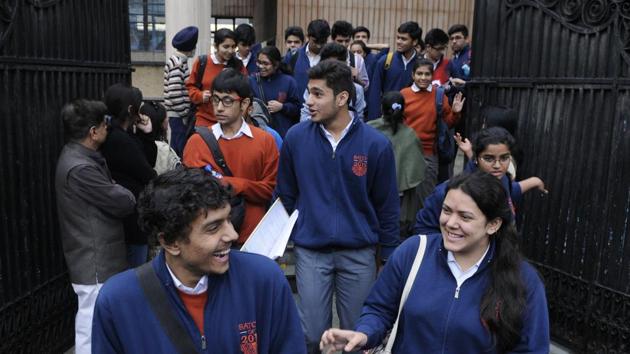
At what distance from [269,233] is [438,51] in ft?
16.4

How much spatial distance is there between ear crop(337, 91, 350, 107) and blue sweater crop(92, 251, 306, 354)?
1811 mm

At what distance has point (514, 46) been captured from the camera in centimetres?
539

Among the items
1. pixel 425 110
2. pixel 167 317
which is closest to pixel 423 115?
pixel 425 110

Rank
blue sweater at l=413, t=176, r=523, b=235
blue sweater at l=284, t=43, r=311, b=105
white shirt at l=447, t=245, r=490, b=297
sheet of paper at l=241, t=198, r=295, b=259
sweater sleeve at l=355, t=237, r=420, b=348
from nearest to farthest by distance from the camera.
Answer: white shirt at l=447, t=245, r=490, b=297
sweater sleeve at l=355, t=237, r=420, b=348
sheet of paper at l=241, t=198, r=295, b=259
blue sweater at l=413, t=176, r=523, b=235
blue sweater at l=284, t=43, r=311, b=105

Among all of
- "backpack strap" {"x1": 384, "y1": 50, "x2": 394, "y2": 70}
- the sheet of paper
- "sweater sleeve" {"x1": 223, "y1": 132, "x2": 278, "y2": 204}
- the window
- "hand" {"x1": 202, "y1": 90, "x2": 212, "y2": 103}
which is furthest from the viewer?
the window

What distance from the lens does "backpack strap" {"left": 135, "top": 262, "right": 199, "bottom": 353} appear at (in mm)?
2029

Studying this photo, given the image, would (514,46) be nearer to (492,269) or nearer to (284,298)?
(492,269)

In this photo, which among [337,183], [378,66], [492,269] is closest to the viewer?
[492,269]

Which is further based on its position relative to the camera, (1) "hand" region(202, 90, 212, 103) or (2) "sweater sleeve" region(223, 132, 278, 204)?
(1) "hand" region(202, 90, 212, 103)

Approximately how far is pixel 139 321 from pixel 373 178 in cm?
212

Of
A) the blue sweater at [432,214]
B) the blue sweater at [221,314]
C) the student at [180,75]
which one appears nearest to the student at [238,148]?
the blue sweater at [432,214]

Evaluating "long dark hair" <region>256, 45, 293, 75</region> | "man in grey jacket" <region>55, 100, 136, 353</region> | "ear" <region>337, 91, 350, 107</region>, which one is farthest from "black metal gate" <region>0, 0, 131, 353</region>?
"ear" <region>337, 91, 350, 107</region>

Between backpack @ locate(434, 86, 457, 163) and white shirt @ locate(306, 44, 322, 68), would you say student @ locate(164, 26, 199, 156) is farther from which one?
backpack @ locate(434, 86, 457, 163)

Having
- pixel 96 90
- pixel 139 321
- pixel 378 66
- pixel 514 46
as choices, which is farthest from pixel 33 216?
pixel 378 66
